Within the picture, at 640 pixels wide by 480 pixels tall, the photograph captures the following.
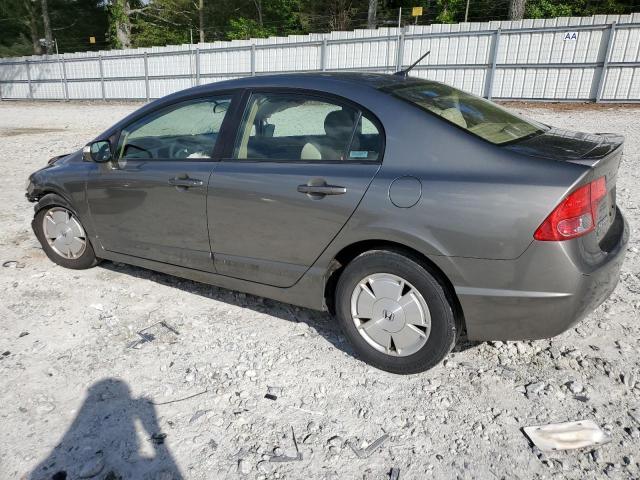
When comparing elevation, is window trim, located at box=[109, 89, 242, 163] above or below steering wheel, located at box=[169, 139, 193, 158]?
above

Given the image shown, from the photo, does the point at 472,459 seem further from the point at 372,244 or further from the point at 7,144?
the point at 7,144

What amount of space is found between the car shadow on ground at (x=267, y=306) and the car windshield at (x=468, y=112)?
4.85 ft

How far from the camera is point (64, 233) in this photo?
4426 mm

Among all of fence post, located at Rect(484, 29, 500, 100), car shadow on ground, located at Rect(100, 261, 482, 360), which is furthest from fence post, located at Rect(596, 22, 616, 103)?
car shadow on ground, located at Rect(100, 261, 482, 360)

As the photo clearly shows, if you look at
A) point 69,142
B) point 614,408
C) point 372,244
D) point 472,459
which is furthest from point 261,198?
point 69,142

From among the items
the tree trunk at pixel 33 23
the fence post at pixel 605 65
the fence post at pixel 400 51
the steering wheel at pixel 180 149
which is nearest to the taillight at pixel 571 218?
the steering wheel at pixel 180 149

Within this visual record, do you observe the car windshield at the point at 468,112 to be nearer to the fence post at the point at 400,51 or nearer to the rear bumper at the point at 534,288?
the rear bumper at the point at 534,288

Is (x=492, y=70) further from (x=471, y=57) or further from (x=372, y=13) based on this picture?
(x=372, y=13)

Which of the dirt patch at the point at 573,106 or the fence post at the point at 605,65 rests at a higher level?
the fence post at the point at 605,65

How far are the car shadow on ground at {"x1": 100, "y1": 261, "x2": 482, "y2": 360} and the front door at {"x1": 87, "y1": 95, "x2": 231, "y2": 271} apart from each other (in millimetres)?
449

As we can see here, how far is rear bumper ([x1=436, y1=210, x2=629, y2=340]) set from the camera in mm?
2379

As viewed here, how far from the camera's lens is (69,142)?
488 inches

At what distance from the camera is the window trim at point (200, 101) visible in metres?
3.35

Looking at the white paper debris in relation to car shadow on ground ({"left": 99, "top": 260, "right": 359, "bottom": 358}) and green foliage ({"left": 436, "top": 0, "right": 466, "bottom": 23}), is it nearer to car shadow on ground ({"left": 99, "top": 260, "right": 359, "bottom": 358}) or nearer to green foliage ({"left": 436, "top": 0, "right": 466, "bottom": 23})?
car shadow on ground ({"left": 99, "top": 260, "right": 359, "bottom": 358})
